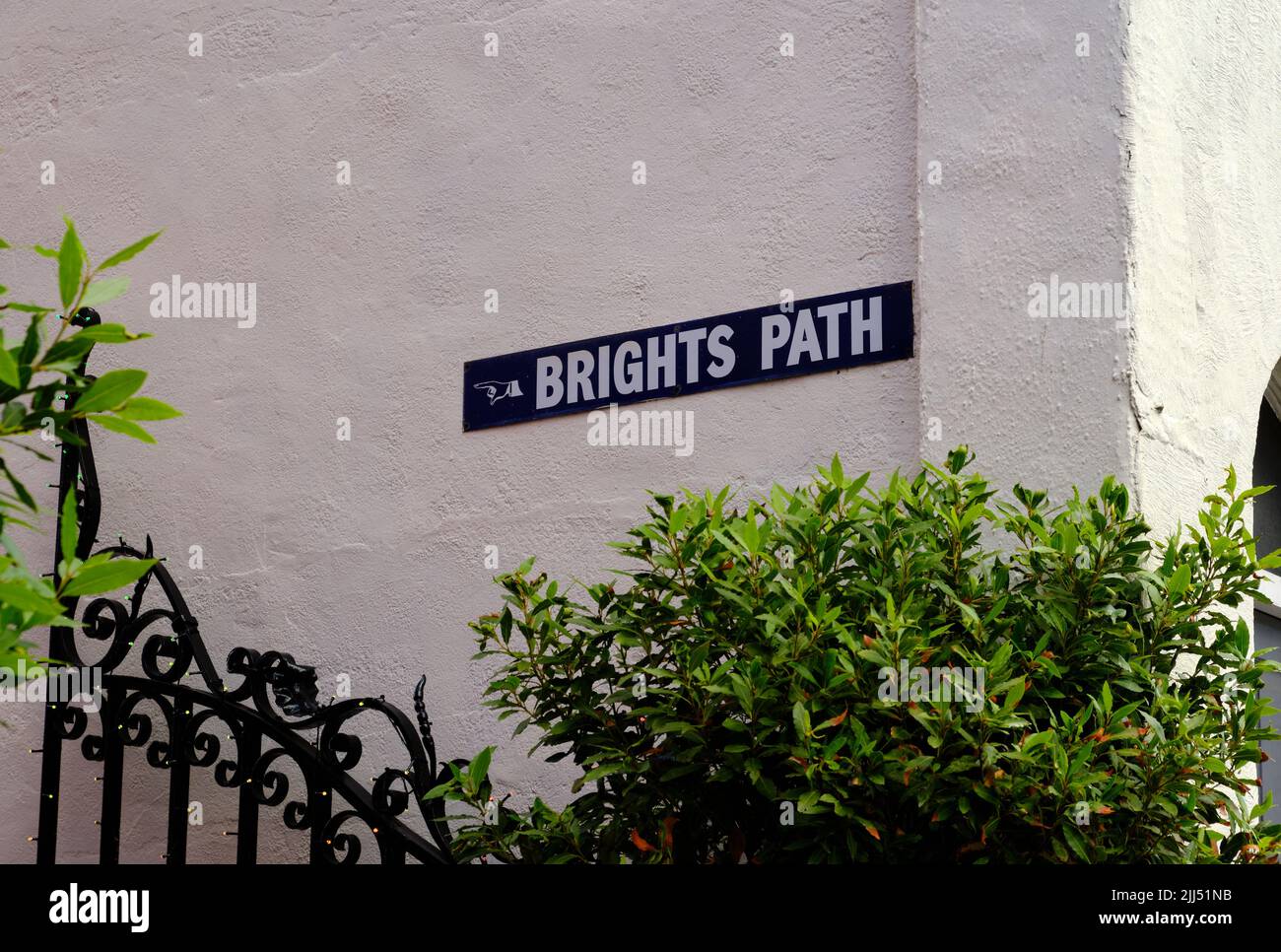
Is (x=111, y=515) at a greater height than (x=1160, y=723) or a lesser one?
greater

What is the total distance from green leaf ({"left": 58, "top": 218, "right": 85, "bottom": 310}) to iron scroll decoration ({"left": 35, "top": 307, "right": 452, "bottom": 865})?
199cm

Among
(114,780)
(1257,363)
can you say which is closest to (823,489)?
(1257,363)

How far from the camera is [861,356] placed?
3.73 m

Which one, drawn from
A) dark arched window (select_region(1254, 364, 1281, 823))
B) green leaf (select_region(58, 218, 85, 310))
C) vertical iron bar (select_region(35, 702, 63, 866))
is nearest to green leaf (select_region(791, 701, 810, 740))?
green leaf (select_region(58, 218, 85, 310))

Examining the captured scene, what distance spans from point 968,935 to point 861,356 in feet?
5.53

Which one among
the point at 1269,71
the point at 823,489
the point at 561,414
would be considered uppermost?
the point at 1269,71

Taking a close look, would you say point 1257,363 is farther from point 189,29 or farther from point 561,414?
point 189,29

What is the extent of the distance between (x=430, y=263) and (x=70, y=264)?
3.23 meters

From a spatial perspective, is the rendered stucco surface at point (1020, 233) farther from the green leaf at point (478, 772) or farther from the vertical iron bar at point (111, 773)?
the vertical iron bar at point (111, 773)

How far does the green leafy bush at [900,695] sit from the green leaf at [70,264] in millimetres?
1480

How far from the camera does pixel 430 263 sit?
4.54 m

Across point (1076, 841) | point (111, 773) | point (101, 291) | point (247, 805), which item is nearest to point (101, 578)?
point (101, 291)

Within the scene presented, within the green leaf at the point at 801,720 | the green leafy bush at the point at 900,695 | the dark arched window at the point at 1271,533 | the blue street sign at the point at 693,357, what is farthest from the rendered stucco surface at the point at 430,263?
the dark arched window at the point at 1271,533

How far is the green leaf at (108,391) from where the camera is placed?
1.35 m
